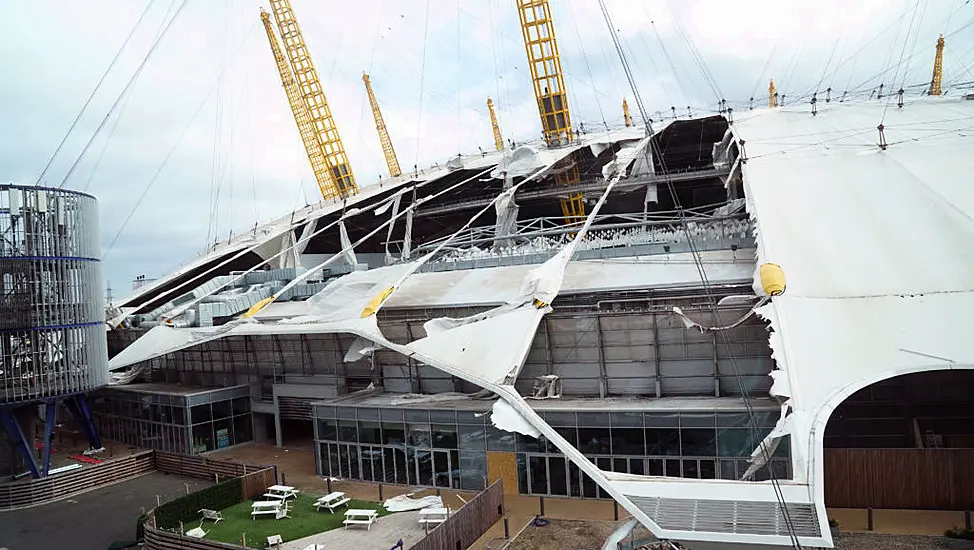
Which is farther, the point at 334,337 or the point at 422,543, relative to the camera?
the point at 334,337

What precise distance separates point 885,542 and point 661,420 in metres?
5.71

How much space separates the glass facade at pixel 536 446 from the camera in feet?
59.7

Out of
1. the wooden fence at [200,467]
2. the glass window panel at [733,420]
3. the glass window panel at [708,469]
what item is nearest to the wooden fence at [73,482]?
the wooden fence at [200,467]

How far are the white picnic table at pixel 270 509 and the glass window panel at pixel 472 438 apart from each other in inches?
213

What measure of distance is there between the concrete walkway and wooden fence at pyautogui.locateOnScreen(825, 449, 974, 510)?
34.1 ft

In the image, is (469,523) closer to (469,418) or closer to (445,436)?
(469,418)

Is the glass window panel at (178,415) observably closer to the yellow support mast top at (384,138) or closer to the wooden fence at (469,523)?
the wooden fence at (469,523)

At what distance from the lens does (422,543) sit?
15.0m

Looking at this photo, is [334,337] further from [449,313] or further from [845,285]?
[845,285]

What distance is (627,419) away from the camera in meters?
19.1

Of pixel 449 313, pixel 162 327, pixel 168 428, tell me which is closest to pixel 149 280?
pixel 162 327

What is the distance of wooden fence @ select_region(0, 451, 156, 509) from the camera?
23.3 metres

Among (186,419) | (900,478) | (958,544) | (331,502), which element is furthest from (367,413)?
(958,544)

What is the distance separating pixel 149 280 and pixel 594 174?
27238 millimetres
